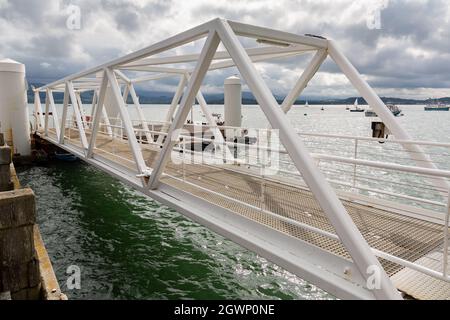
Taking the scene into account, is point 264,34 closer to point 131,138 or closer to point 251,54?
point 251,54

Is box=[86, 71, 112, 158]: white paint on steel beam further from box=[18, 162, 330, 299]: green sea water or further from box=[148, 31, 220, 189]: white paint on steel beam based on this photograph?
box=[148, 31, 220, 189]: white paint on steel beam

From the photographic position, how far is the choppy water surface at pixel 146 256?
6.74 metres

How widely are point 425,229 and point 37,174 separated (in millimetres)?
17590

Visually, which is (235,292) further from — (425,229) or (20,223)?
(20,223)

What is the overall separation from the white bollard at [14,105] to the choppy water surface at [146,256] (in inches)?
290

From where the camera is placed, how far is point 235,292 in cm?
667

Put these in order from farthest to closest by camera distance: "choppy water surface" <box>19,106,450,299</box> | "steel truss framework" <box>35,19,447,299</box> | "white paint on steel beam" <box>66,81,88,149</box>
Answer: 1. "white paint on steel beam" <box>66,81,88,149</box>
2. "choppy water surface" <box>19,106,450,299</box>
3. "steel truss framework" <box>35,19,447,299</box>

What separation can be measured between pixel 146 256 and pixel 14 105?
1499 centimetres

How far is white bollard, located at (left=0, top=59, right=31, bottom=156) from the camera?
17906mm

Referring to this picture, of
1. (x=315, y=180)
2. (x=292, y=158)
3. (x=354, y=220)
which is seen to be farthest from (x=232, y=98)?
(x=315, y=180)

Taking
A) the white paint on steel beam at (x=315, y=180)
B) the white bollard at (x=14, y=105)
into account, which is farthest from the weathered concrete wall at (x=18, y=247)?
the white bollard at (x=14, y=105)

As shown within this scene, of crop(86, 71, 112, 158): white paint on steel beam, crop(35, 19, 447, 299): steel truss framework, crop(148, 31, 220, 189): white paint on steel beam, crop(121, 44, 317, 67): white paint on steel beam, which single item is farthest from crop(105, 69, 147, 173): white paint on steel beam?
crop(121, 44, 317, 67): white paint on steel beam

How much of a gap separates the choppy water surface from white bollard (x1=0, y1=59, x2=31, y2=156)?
24.2 feet
